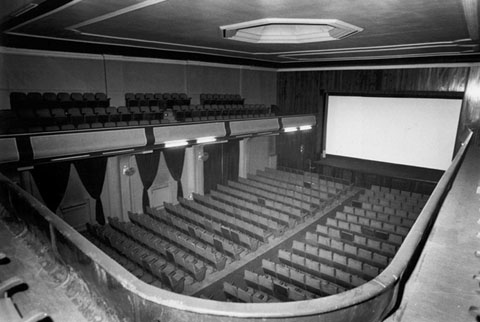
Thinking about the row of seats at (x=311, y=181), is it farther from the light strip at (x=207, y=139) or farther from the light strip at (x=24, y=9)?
the light strip at (x=24, y=9)

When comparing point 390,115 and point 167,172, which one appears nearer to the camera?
point 167,172

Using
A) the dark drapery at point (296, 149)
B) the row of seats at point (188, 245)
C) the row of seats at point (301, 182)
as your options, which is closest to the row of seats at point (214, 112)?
the dark drapery at point (296, 149)

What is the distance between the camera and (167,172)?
45.5 feet

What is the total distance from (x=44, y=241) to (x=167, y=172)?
11.1 metres

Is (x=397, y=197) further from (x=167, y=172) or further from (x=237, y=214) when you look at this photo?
(x=167, y=172)

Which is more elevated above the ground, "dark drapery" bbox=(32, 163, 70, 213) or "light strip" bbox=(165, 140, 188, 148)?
"light strip" bbox=(165, 140, 188, 148)

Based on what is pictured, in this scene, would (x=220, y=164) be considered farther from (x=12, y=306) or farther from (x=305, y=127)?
(x=12, y=306)

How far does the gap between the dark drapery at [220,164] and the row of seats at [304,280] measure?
24.1 ft

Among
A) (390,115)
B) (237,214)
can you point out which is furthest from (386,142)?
(237,214)

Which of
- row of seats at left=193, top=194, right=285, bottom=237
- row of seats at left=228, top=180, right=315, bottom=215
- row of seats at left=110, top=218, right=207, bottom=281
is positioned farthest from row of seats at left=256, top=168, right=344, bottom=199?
row of seats at left=110, top=218, right=207, bottom=281

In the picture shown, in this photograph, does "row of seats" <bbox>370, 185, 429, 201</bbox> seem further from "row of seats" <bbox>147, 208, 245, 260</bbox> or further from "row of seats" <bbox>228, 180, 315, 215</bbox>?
"row of seats" <bbox>147, 208, 245, 260</bbox>

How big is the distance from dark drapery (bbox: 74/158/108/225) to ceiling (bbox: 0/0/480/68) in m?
3.71

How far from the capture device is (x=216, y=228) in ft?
34.5

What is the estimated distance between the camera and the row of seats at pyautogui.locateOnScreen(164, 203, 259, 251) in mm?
9477
